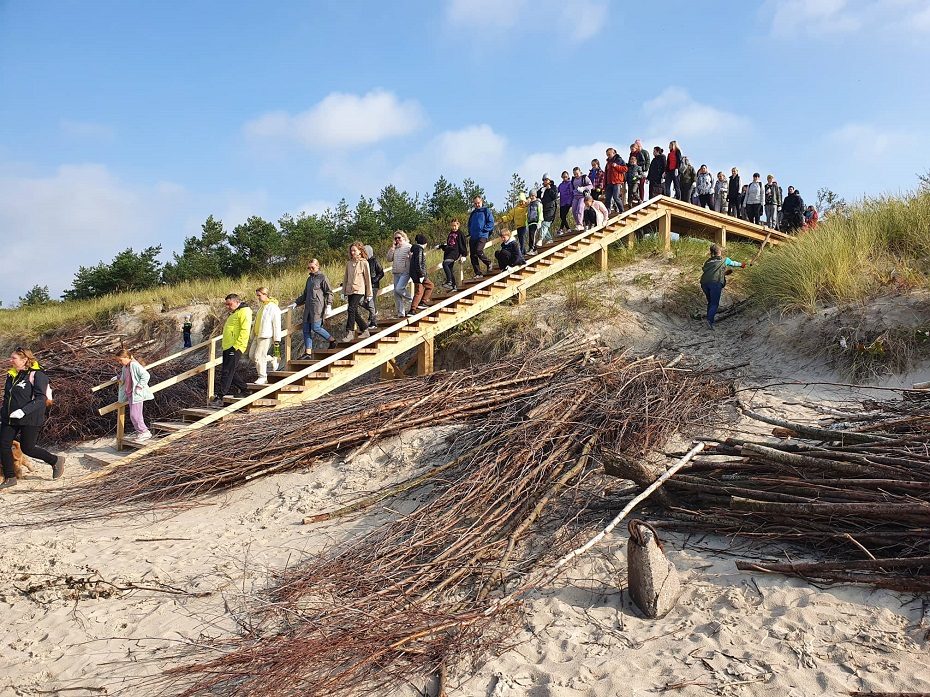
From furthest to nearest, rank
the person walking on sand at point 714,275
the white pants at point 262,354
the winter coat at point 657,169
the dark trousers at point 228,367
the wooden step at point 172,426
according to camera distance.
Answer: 1. the winter coat at point 657,169
2. the person walking on sand at point 714,275
3. the white pants at point 262,354
4. the dark trousers at point 228,367
5. the wooden step at point 172,426

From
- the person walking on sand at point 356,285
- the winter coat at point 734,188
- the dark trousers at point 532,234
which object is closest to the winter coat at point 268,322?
the person walking on sand at point 356,285

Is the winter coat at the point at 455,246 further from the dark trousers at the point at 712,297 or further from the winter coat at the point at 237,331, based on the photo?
the dark trousers at the point at 712,297

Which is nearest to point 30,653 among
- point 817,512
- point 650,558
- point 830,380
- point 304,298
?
point 650,558

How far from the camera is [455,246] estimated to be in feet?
40.4

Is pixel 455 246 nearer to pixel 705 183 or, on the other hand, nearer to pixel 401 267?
pixel 401 267

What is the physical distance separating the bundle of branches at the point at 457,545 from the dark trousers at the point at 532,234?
5.93m

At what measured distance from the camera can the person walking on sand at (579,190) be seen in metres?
13.9

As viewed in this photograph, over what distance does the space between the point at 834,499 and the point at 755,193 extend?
13.5 meters

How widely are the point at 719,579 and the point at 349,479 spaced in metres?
4.17

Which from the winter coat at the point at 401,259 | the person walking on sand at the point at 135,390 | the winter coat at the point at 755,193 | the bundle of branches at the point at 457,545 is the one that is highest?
the winter coat at the point at 755,193

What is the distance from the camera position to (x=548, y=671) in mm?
4008

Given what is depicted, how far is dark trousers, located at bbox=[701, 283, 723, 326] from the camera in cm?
1118

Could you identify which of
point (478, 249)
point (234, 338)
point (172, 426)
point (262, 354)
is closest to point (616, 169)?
point (478, 249)

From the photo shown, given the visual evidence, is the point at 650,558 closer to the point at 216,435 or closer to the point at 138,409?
the point at 216,435
